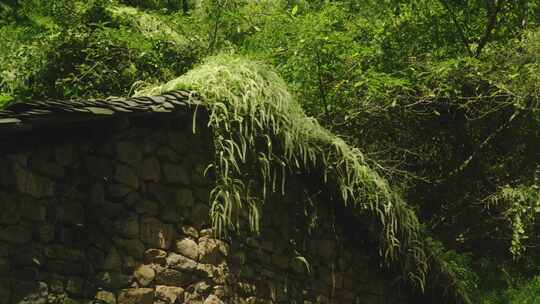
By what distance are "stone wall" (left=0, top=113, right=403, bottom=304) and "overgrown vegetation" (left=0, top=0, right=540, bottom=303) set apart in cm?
32

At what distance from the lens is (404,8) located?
1038 centimetres

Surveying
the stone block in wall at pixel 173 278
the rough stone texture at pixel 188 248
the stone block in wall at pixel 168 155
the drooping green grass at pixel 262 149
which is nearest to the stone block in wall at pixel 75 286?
the stone block in wall at pixel 173 278

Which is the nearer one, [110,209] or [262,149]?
[110,209]

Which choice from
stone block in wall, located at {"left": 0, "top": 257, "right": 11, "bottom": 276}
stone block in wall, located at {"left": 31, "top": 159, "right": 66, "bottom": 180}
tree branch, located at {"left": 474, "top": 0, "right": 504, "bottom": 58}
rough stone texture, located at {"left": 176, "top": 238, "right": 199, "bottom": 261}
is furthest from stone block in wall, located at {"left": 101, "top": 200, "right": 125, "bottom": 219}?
tree branch, located at {"left": 474, "top": 0, "right": 504, "bottom": 58}

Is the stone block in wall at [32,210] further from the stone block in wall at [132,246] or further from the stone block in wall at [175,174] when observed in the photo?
the stone block in wall at [175,174]

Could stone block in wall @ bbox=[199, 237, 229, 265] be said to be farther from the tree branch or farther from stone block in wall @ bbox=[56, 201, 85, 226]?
the tree branch

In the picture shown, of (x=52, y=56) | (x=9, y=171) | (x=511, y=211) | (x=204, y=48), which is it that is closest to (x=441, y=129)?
(x=511, y=211)

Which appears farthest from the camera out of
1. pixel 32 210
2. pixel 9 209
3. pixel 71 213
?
pixel 71 213

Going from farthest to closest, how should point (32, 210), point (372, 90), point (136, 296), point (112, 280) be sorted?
point (372, 90) → point (136, 296) → point (112, 280) → point (32, 210)

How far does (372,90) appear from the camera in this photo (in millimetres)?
8766

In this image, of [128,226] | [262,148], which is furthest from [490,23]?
[128,226]

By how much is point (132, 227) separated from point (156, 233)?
0.70ft

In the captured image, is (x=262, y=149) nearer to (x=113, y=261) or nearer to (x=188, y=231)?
(x=188, y=231)

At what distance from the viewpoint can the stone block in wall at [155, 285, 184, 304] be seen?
4.99 metres
